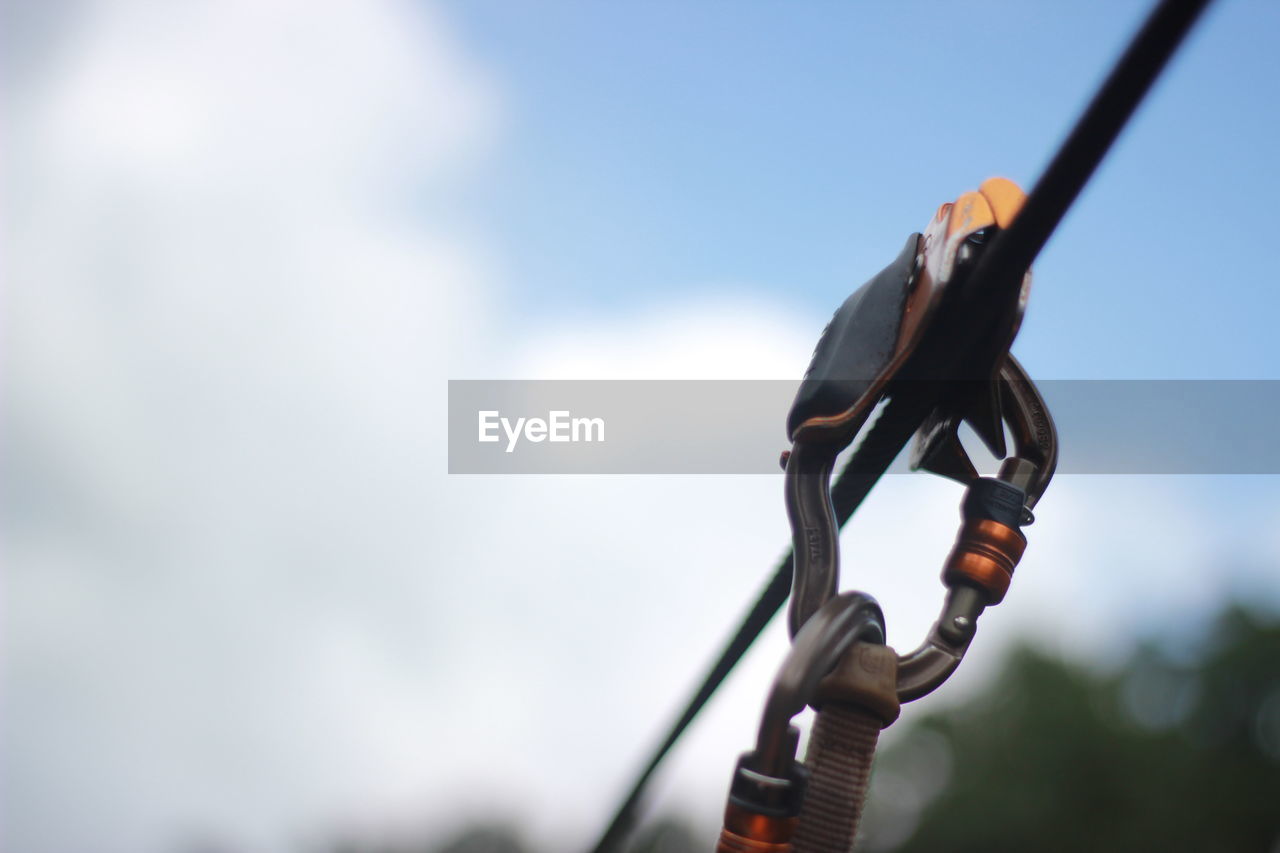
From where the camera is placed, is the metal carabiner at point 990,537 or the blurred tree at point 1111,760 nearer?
the metal carabiner at point 990,537

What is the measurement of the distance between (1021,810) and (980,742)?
2.60 meters

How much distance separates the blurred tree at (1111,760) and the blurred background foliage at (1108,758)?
0.03 meters

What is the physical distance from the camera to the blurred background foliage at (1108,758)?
2756cm

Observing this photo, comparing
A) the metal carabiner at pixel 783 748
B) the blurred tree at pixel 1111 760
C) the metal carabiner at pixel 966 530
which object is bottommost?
the blurred tree at pixel 1111 760

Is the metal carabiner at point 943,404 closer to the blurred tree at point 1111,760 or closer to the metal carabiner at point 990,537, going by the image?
the metal carabiner at point 990,537

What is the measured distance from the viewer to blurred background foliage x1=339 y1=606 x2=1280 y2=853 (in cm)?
2756

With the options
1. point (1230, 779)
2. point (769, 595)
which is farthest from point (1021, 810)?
point (769, 595)

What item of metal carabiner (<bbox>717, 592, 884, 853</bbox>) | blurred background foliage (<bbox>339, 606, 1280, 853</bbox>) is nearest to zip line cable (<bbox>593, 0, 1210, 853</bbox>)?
metal carabiner (<bbox>717, 592, 884, 853</bbox>)

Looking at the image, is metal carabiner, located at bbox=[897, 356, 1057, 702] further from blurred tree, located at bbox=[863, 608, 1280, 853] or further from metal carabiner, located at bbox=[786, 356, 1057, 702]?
blurred tree, located at bbox=[863, 608, 1280, 853]

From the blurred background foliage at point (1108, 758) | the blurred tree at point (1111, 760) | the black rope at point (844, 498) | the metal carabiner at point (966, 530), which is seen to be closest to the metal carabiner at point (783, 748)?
the metal carabiner at point (966, 530)

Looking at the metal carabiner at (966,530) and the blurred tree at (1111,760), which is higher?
the metal carabiner at (966,530)

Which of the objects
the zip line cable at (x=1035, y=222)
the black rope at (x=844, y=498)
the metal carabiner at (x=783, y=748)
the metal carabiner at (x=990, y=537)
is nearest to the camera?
the zip line cable at (x=1035, y=222)

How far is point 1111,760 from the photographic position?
29578mm

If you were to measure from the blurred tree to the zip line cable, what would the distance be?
28147mm
